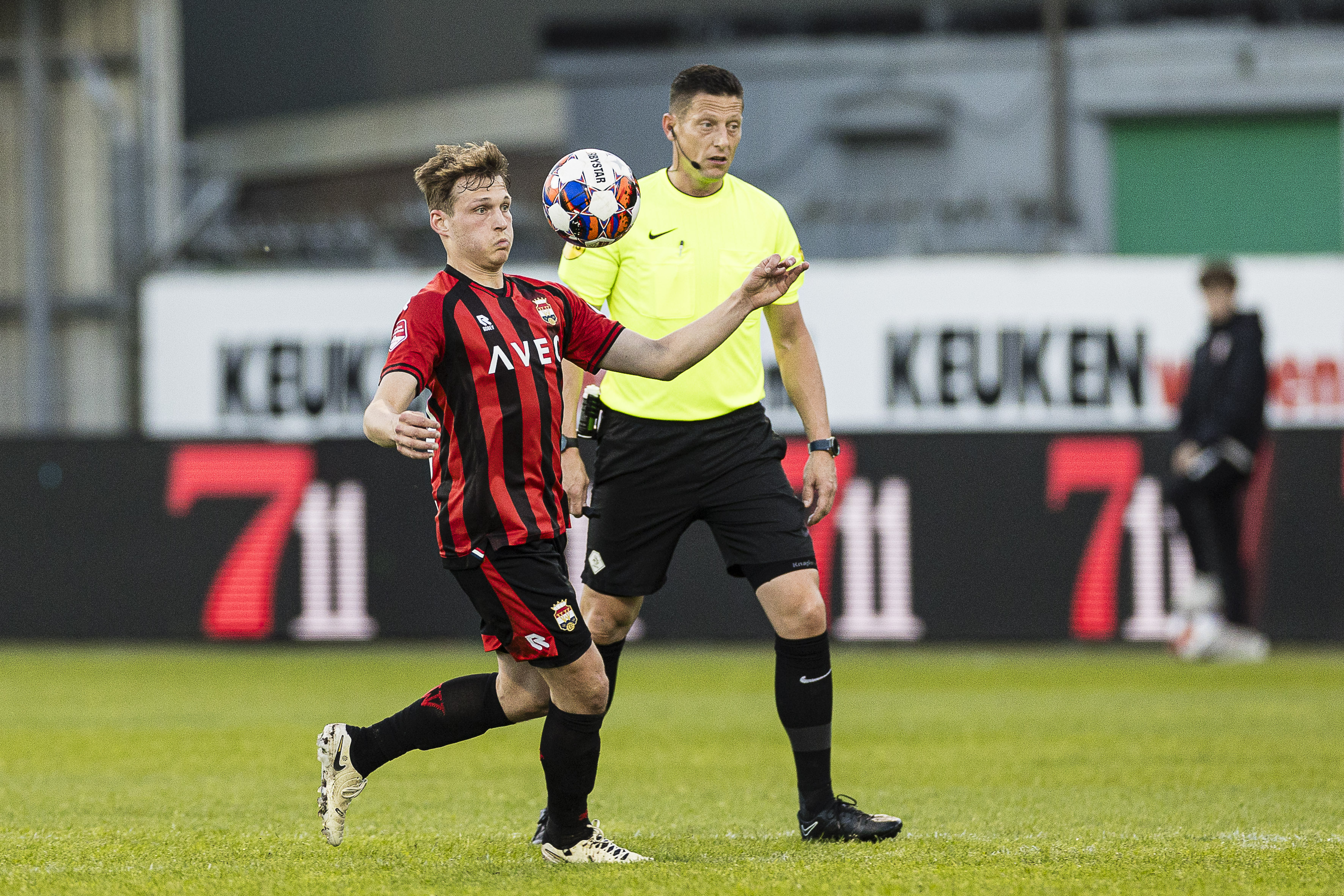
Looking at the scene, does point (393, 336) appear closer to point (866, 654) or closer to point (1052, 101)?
point (866, 654)

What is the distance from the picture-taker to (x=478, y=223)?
485 centimetres

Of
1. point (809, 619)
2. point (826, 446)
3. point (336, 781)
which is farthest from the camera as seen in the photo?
point (826, 446)

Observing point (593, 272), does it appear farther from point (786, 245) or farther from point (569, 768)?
point (569, 768)

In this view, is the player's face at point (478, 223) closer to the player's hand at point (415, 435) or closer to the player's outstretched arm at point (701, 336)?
the player's outstretched arm at point (701, 336)

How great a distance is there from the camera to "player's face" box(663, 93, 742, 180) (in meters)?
5.48

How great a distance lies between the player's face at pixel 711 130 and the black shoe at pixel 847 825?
1.94m

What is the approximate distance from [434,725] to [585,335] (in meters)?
1.15

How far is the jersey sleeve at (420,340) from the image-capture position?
461cm

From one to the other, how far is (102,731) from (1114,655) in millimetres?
6654

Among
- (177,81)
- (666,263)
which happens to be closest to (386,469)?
(666,263)

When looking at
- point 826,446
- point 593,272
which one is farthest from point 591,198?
point 826,446

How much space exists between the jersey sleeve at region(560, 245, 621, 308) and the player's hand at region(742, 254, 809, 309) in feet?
2.65

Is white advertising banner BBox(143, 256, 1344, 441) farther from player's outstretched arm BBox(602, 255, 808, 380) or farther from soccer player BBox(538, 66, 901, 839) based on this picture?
player's outstretched arm BBox(602, 255, 808, 380)

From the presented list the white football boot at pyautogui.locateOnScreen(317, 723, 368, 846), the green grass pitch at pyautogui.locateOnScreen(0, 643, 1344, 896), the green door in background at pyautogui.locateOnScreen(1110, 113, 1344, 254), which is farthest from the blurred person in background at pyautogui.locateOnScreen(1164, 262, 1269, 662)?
the green door in background at pyautogui.locateOnScreen(1110, 113, 1344, 254)
